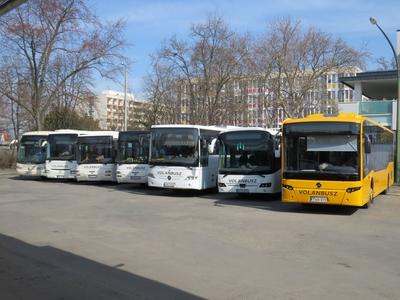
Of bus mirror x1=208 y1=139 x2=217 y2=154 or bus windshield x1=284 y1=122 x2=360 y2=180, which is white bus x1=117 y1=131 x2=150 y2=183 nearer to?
bus mirror x1=208 y1=139 x2=217 y2=154

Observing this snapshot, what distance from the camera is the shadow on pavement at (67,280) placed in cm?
683

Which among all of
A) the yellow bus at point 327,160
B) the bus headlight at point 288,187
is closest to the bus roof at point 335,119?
the yellow bus at point 327,160

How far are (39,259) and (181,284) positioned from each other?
2898mm

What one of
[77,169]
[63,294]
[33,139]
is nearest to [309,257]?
[63,294]

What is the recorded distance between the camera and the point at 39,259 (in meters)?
9.06

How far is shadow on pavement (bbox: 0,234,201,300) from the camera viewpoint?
6828 millimetres

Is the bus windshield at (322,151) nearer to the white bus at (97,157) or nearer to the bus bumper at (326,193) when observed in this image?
the bus bumper at (326,193)

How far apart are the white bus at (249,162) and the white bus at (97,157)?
27.7ft

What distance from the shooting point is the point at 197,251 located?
9953mm

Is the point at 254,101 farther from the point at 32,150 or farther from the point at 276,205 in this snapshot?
the point at 276,205

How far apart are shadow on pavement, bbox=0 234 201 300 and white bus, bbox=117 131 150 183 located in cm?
1541

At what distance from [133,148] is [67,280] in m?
18.0

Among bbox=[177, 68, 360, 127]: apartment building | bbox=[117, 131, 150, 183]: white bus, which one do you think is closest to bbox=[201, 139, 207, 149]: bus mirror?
bbox=[117, 131, 150, 183]: white bus

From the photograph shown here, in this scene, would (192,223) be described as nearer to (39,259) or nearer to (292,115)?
(39,259)
